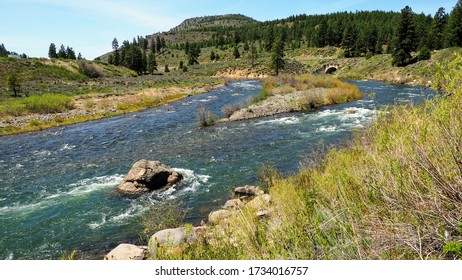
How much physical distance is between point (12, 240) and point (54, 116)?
102 feet

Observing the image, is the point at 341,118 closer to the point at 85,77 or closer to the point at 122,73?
the point at 85,77

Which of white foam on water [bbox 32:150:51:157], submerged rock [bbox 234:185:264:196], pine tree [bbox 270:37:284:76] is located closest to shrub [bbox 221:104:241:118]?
white foam on water [bbox 32:150:51:157]

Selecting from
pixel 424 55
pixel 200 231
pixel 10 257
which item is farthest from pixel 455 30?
pixel 10 257

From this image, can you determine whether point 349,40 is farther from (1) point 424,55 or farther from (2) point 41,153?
(2) point 41,153

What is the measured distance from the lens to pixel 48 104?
41875 mm

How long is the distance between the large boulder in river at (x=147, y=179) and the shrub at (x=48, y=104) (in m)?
32.6

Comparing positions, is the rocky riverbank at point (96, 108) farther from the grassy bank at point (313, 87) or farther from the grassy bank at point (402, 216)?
the grassy bank at point (402, 216)

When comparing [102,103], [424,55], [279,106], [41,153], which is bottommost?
[41,153]

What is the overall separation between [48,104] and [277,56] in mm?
55110

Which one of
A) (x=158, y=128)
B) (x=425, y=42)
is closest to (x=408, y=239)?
(x=158, y=128)

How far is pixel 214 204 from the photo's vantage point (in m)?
13.1

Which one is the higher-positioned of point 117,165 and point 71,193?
point 117,165

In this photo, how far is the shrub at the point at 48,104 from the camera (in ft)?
135

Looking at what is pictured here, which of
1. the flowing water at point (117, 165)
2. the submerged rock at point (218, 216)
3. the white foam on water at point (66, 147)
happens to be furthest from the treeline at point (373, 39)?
the submerged rock at point (218, 216)
